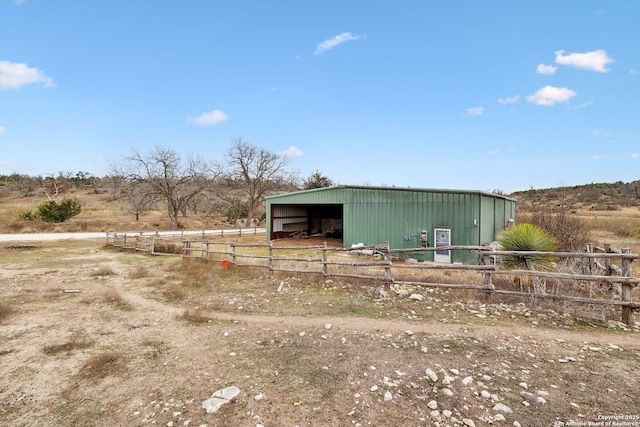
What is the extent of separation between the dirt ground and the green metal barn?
7037mm

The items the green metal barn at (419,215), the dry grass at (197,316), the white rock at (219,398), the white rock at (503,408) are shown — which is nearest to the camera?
the white rock at (503,408)

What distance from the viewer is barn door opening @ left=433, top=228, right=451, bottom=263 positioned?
14516mm

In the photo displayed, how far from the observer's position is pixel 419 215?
1544 centimetres

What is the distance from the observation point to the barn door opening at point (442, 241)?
14.5m

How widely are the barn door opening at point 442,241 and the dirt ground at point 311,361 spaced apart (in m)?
6.88

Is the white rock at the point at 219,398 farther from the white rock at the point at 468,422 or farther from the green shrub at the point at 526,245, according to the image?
the green shrub at the point at 526,245

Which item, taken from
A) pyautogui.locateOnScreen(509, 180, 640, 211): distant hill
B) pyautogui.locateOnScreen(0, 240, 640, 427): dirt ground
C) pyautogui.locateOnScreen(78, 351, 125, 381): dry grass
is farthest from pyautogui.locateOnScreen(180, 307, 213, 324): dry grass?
pyautogui.locateOnScreen(509, 180, 640, 211): distant hill

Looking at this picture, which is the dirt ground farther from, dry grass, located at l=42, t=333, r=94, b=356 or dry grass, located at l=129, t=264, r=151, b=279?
dry grass, located at l=129, t=264, r=151, b=279

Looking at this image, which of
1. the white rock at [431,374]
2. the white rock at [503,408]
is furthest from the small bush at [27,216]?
the white rock at [503,408]

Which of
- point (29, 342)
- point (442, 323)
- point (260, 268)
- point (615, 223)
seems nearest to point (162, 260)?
point (260, 268)

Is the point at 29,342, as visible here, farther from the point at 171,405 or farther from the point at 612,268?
the point at 612,268

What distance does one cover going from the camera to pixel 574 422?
3277 mm

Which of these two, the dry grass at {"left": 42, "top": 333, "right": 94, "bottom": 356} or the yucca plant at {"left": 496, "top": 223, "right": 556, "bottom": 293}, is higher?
the yucca plant at {"left": 496, "top": 223, "right": 556, "bottom": 293}

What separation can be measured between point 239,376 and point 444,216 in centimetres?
1257
